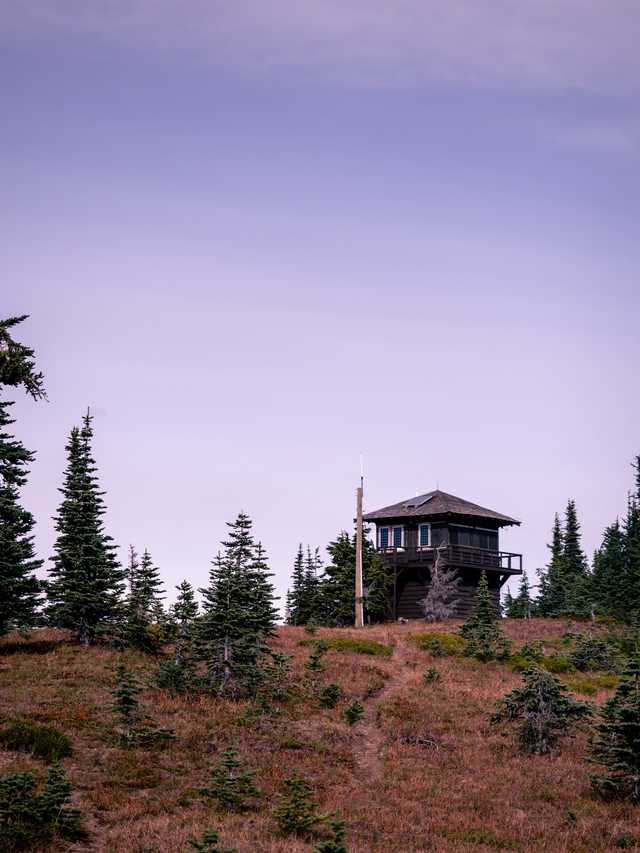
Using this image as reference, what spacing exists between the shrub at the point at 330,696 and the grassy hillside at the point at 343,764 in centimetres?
37

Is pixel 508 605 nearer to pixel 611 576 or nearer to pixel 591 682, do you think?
pixel 611 576

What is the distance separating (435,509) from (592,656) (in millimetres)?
21957

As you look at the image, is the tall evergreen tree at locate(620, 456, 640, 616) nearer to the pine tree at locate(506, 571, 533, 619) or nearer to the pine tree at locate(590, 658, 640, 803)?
the pine tree at locate(506, 571, 533, 619)

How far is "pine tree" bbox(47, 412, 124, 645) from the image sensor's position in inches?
1626

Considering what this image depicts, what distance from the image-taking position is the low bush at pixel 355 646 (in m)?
45.5

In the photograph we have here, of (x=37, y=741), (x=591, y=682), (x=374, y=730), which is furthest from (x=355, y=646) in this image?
(x=37, y=741)

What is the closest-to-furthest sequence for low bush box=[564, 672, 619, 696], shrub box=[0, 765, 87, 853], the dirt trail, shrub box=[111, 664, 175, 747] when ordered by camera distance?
1. shrub box=[0, 765, 87, 853]
2. shrub box=[111, 664, 175, 747]
3. the dirt trail
4. low bush box=[564, 672, 619, 696]

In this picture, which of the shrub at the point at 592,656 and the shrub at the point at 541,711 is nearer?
the shrub at the point at 541,711

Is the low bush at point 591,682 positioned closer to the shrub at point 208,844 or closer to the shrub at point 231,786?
the shrub at point 231,786

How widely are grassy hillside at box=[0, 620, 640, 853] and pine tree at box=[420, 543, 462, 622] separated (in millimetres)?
21273

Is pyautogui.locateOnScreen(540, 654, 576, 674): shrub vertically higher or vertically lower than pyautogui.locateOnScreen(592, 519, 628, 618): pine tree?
lower

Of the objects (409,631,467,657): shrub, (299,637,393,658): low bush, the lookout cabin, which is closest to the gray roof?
the lookout cabin

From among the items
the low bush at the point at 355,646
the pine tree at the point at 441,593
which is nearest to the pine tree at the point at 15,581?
the low bush at the point at 355,646

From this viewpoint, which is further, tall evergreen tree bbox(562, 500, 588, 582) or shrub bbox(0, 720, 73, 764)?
tall evergreen tree bbox(562, 500, 588, 582)
